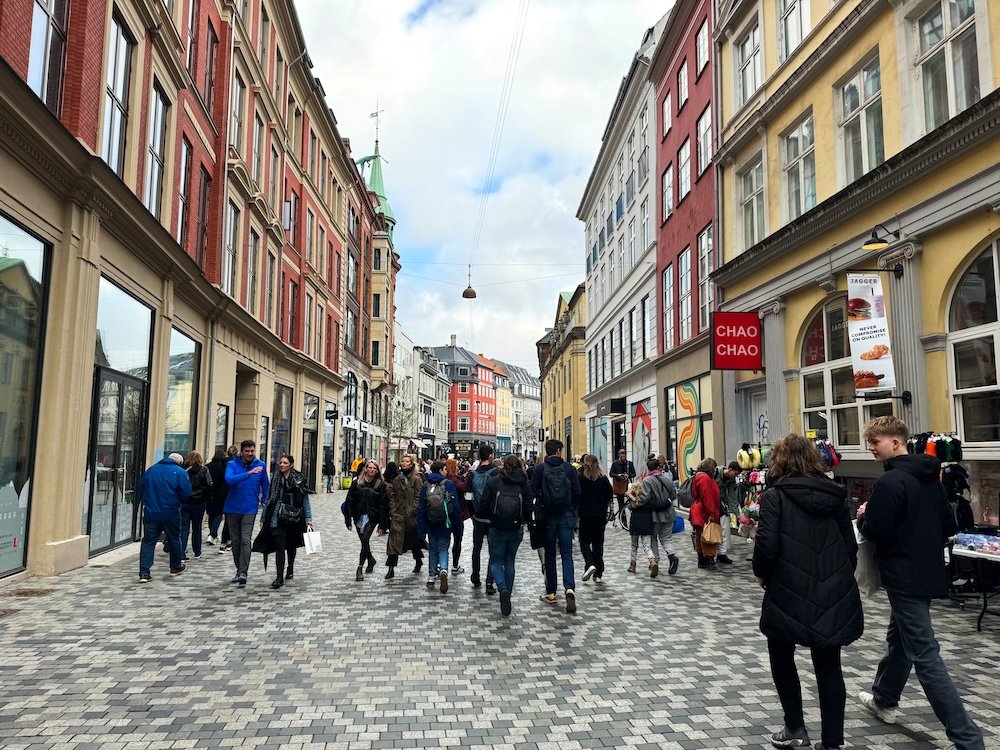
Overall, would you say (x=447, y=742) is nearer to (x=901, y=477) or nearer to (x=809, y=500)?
(x=809, y=500)

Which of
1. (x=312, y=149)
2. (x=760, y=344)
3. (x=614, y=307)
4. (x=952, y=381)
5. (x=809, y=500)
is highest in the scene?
(x=312, y=149)

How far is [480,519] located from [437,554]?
0.85m

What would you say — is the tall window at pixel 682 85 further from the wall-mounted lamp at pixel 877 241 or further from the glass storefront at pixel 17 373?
the glass storefront at pixel 17 373

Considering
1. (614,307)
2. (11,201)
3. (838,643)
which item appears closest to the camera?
(838,643)

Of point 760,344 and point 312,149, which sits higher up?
point 312,149

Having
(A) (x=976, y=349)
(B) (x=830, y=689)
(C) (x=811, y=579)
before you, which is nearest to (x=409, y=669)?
(B) (x=830, y=689)

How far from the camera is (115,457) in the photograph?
1228cm

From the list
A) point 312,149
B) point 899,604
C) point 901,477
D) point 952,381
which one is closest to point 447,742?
point 899,604

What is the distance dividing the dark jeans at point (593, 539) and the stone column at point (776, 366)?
675cm

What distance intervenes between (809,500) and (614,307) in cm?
3055

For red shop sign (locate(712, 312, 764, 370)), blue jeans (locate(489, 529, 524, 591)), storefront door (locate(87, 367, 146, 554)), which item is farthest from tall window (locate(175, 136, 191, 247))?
red shop sign (locate(712, 312, 764, 370))

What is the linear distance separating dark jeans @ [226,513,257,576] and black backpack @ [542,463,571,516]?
13.0 feet

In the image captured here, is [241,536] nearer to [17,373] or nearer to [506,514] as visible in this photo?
[17,373]

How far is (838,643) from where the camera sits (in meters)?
3.95
